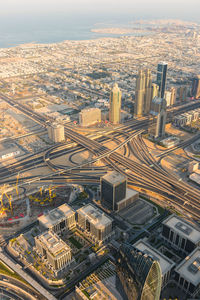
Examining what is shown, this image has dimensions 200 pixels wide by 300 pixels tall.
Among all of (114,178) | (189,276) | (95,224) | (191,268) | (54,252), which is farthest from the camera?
(114,178)

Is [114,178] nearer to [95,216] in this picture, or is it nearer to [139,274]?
[95,216]

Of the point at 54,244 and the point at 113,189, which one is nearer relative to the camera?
the point at 54,244

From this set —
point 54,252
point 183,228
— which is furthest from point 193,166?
point 54,252

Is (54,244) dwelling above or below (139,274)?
below

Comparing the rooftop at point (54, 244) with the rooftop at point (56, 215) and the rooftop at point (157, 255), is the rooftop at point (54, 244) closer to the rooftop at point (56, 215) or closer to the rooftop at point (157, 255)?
the rooftop at point (56, 215)

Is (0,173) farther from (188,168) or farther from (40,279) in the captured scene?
(188,168)

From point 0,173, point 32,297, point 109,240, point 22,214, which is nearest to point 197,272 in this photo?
point 109,240

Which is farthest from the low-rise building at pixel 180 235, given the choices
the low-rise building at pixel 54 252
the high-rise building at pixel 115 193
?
the low-rise building at pixel 54 252
